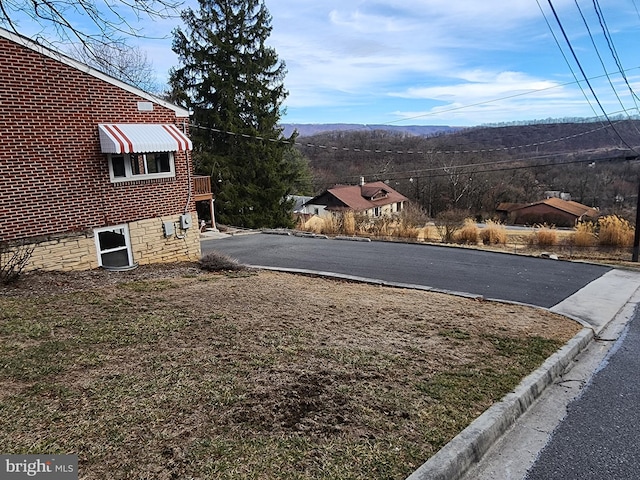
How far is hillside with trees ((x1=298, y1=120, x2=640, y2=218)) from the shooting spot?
52.5 meters

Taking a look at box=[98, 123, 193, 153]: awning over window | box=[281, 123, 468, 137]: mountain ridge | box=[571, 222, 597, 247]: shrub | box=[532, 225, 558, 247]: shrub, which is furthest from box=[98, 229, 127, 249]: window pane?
box=[281, 123, 468, 137]: mountain ridge

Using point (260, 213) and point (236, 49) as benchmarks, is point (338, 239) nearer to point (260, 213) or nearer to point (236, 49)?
point (260, 213)

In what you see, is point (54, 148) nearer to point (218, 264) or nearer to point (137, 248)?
point (137, 248)

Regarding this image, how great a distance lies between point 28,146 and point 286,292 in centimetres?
569

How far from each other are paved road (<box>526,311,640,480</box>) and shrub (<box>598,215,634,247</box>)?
1693 cm

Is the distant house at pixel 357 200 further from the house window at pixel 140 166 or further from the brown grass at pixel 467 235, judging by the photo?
the house window at pixel 140 166

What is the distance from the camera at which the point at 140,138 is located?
9.22 metres

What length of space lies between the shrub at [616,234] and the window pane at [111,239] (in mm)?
19751

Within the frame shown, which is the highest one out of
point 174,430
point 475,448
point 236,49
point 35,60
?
point 236,49

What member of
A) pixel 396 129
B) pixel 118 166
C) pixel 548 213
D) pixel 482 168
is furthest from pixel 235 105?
pixel 396 129

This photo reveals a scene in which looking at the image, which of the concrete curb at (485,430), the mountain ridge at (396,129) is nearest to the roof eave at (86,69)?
the concrete curb at (485,430)

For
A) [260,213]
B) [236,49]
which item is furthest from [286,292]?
[236,49]

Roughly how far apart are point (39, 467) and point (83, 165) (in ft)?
24.7

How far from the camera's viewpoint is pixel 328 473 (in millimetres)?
2582
